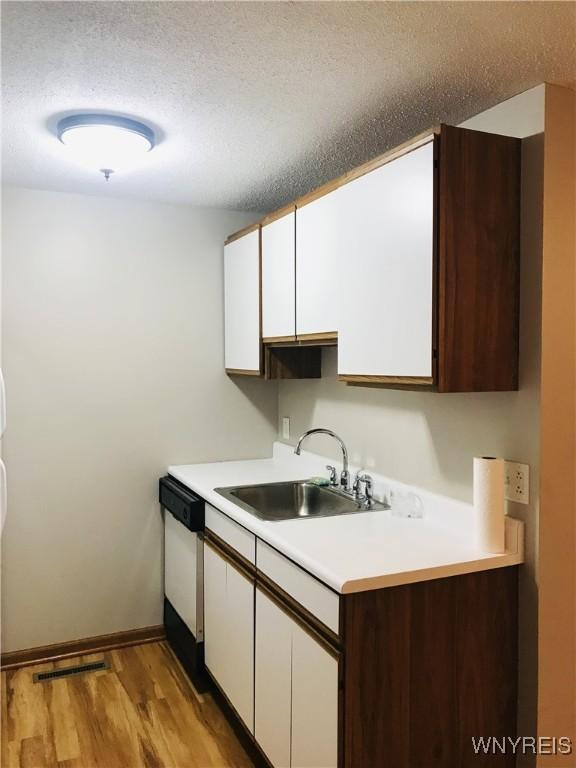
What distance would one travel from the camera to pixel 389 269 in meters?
2.10

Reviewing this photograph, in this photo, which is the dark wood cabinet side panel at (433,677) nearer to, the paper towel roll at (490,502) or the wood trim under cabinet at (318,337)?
the paper towel roll at (490,502)

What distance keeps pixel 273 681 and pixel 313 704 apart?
0.98 ft

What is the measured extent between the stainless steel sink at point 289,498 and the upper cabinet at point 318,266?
0.76m

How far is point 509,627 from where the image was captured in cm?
200

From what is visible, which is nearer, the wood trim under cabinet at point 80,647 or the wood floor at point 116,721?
the wood floor at point 116,721

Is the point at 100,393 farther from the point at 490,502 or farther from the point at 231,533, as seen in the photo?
the point at 490,502

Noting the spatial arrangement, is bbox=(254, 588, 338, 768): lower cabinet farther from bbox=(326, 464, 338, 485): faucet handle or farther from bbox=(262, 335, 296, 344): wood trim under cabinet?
bbox=(262, 335, 296, 344): wood trim under cabinet

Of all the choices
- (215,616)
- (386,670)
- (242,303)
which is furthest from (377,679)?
(242,303)

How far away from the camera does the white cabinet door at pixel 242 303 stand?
3.12 meters

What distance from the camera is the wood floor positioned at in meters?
2.43

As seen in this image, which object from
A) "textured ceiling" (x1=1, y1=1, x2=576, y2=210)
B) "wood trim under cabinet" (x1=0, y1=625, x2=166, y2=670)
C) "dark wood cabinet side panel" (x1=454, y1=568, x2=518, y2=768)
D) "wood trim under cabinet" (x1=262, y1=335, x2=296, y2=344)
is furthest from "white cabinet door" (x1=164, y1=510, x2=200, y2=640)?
"textured ceiling" (x1=1, y1=1, x2=576, y2=210)

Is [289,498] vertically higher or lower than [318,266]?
lower

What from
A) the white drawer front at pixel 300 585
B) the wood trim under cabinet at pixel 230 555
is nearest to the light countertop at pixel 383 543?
the white drawer front at pixel 300 585

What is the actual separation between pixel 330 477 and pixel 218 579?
0.73 metres
